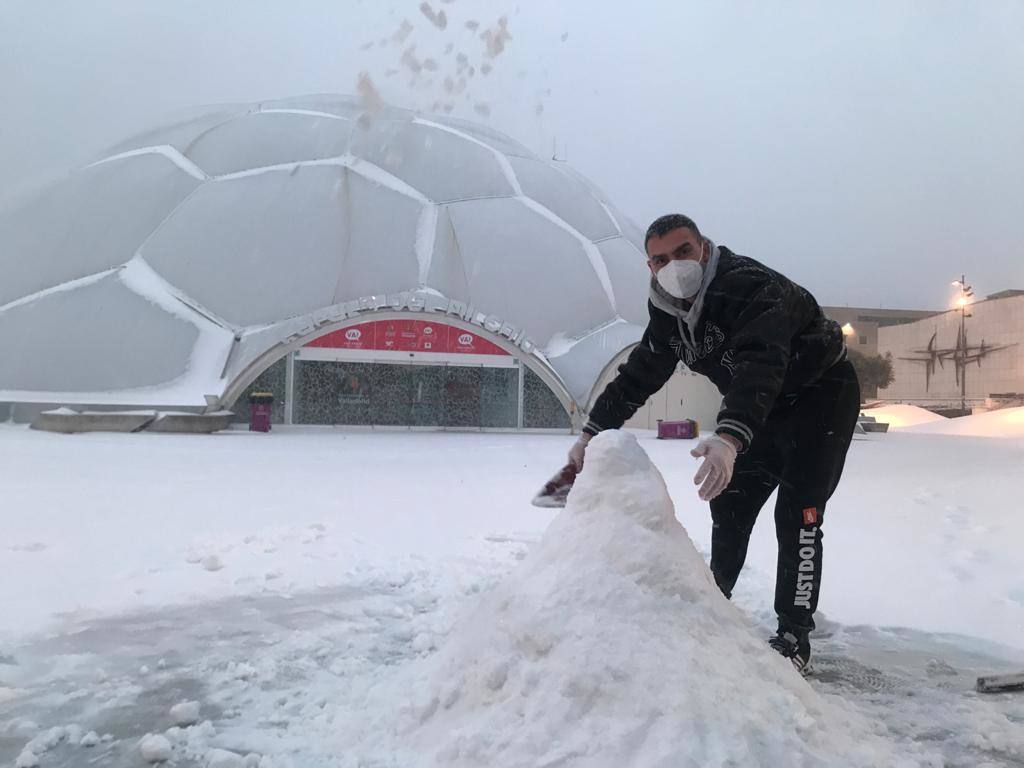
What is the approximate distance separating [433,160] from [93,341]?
779 cm

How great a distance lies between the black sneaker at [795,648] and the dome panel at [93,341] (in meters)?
11.6

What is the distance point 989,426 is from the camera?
48.5ft

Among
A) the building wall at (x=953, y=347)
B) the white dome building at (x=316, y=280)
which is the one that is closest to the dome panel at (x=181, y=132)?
the white dome building at (x=316, y=280)

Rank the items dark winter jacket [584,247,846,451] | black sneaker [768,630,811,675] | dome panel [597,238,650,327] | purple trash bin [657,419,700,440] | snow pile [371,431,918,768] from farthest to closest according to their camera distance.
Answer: dome panel [597,238,650,327]
purple trash bin [657,419,700,440]
black sneaker [768,630,811,675]
dark winter jacket [584,247,846,451]
snow pile [371,431,918,768]

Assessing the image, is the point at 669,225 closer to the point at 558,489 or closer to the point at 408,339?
the point at 558,489

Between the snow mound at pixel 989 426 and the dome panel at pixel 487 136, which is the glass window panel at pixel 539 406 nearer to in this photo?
the dome panel at pixel 487 136

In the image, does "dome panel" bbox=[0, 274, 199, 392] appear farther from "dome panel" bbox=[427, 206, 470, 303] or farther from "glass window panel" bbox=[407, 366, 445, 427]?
"dome panel" bbox=[427, 206, 470, 303]

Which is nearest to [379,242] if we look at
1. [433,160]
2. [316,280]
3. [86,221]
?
[316,280]

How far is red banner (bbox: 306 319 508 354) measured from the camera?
12.8 m

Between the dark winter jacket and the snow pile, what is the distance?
1.03 ft

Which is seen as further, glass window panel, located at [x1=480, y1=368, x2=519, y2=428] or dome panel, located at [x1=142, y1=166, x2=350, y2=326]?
glass window panel, located at [x1=480, y1=368, x2=519, y2=428]

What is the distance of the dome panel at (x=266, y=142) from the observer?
50.1 feet

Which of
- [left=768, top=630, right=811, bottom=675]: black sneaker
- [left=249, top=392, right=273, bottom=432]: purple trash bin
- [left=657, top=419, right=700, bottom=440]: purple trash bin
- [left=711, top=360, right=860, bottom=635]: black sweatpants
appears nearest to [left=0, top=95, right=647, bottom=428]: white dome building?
[left=249, top=392, right=273, bottom=432]: purple trash bin

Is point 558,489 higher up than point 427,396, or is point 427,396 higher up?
point 427,396
